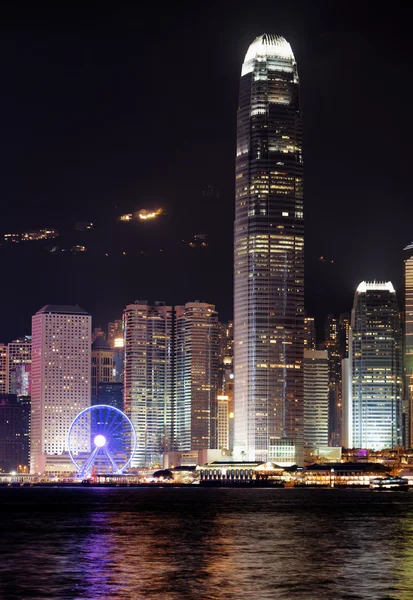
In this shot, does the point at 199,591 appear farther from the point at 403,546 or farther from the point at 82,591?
the point at 403,546

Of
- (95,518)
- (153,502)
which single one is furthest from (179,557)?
(153,502)

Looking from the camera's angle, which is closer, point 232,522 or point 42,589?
point 42,589

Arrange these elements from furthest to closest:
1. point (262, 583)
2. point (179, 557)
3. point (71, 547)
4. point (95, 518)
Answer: point (95, 518), point (71, 547), point (179, 557), point (262, 583)

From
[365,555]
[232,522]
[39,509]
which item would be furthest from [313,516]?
[365,555]

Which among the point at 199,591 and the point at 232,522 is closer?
the point at 199,591

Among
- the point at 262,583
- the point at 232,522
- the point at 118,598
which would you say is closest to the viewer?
the point at 118,598

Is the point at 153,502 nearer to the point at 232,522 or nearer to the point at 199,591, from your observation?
the point at 232,522
